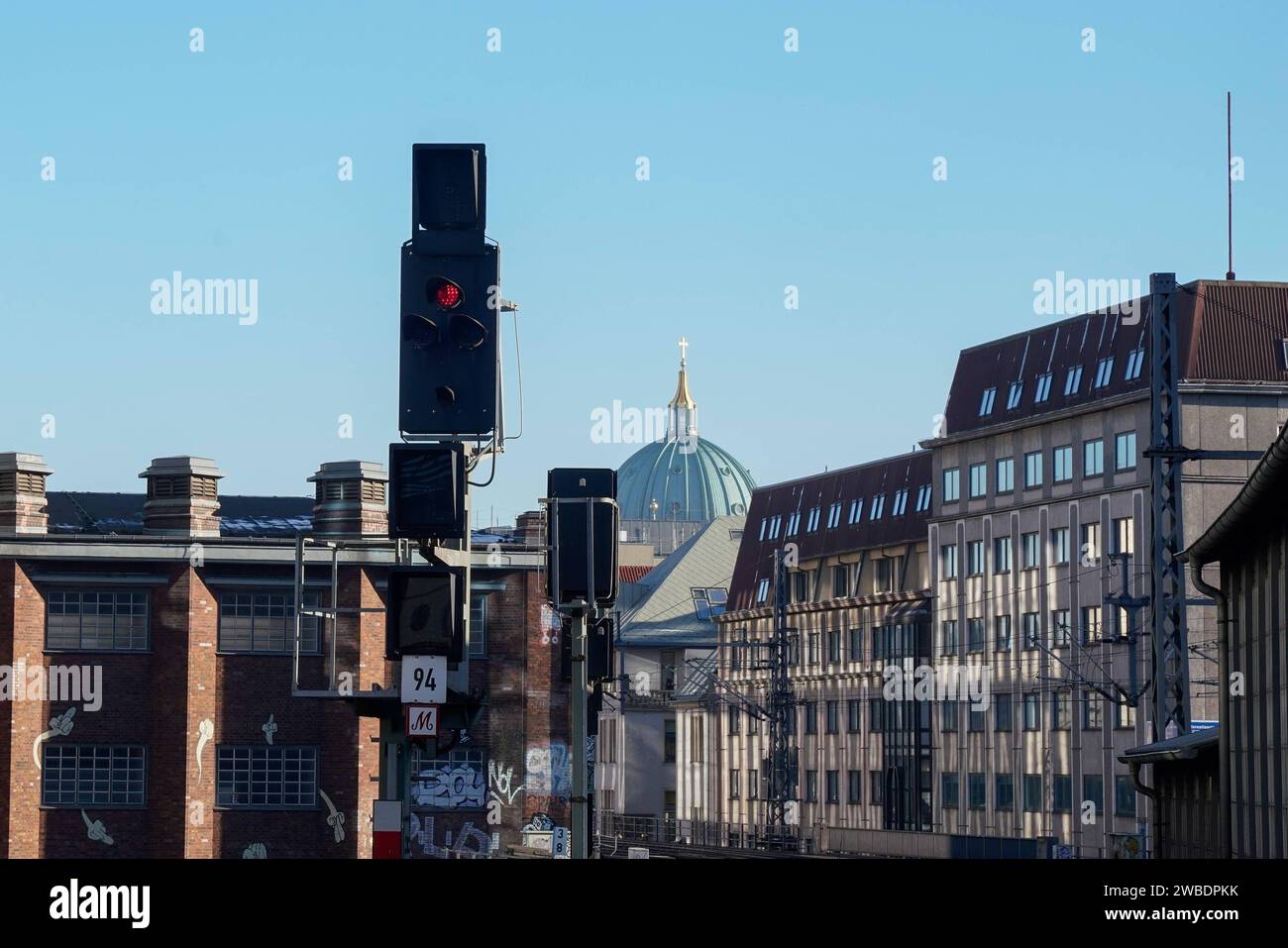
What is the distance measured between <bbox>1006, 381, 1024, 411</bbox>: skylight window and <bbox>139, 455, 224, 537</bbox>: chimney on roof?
38.2 m

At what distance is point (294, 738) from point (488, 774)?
5510 millimetres

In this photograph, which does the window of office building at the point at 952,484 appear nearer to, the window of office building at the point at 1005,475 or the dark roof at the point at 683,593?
the window of office building at the point at 1005,475

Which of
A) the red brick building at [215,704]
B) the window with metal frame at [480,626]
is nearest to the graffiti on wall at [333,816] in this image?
the red brick building at [215,704]

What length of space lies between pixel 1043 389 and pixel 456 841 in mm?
38046

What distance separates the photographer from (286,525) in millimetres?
67188

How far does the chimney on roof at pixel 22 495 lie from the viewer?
6091cm

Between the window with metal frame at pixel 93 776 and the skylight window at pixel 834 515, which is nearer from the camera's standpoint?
the window with metal frame at pixel 93 776

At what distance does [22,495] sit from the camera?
61.3 metres

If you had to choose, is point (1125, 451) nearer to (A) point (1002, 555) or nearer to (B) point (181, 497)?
(A) point (1002, 555)

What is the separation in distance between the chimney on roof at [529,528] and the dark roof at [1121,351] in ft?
73.9

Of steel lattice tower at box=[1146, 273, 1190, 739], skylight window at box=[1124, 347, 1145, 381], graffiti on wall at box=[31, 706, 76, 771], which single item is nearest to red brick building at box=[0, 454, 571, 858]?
graffiti on wall at box=[31, 706, 76, 771]

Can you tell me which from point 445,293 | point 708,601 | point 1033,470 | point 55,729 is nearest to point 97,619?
point 55,729
